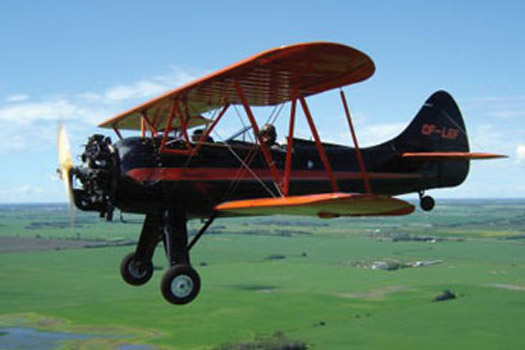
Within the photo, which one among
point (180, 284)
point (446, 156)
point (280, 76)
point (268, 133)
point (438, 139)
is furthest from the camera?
point (438, 139)

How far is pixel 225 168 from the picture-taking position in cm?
1281

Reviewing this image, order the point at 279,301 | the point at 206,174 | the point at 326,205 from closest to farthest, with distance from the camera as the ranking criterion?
1. the point at 326,205
2. the point at 206,174
3. the point at 279,301

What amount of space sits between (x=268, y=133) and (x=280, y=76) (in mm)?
1993

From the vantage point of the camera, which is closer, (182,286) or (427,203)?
(182,286)

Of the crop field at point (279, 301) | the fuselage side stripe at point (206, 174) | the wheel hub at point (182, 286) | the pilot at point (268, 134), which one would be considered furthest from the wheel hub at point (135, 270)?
the crop field at point (279, 301)

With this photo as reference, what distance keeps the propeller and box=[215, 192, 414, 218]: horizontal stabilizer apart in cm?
305

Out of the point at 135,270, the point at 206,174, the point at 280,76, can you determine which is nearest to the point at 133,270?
the point at 135,270

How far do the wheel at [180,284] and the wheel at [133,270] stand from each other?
8.44 ft

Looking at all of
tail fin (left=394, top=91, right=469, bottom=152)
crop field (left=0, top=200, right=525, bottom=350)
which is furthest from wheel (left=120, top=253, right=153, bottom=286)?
crop field (left=0, top=200, right=525, bottom=350)

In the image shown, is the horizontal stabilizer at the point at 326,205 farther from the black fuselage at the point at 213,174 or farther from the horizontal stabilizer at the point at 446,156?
the horizontal stabilizer at the point at 446,156

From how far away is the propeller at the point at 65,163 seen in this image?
491 inches

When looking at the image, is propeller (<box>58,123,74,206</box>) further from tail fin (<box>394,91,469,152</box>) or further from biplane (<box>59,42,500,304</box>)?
tail fin (<box>394,91,469,152</box>)

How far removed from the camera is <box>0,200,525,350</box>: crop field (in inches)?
2539

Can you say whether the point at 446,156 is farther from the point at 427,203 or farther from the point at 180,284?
the point at 180,284
